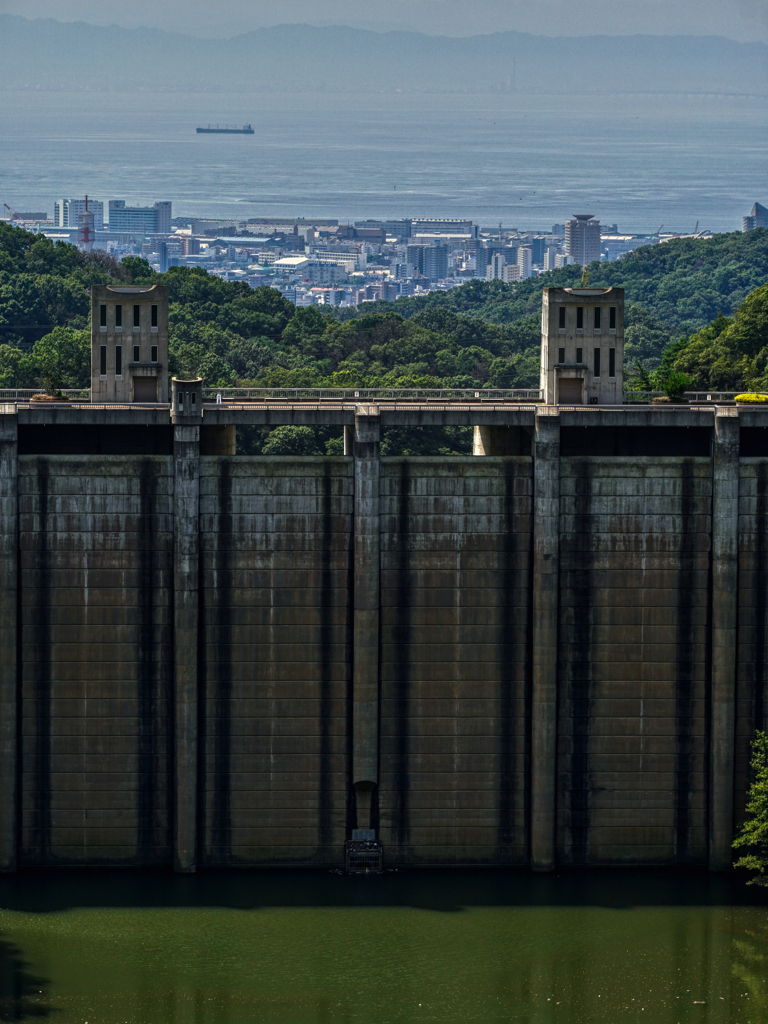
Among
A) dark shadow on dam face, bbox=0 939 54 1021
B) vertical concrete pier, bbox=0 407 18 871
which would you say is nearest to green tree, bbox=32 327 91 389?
vertical concrete pier, bbox=0 407 18 871

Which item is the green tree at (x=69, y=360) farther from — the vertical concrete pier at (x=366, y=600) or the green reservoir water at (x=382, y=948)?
the green reservoir water at (x=382, y=948)

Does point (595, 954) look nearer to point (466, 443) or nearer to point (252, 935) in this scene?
point (252, 935)

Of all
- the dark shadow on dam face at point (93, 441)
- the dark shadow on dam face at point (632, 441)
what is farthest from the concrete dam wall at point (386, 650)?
the dark shadow on dam face at point (632, 441)

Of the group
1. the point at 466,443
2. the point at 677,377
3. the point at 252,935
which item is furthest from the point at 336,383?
the point at 252,935

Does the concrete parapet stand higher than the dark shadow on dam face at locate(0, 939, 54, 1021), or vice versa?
the concrete parapet

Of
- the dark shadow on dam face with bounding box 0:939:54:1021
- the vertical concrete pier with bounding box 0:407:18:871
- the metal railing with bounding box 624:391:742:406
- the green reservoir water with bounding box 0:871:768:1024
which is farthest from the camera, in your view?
the metal railing with bounding box 624:391:742:406

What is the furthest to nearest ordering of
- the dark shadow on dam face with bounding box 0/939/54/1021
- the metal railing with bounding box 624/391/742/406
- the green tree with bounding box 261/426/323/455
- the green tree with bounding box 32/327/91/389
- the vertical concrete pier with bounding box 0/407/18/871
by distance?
the green tree with bounding box 32/327/91/389, the green tree with bounding box 261/426/323/455, the metal railing with bounding box 624/391/742/406, the vertical concrete pier with bounding box 0/407/18/871, the dark shadow on dam face with bounding box 0/939/54/1021

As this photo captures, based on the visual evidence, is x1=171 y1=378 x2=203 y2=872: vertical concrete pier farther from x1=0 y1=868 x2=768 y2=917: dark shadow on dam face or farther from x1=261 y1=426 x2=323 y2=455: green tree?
x1=261 y1=426 x2=323 y2=455: green tree
